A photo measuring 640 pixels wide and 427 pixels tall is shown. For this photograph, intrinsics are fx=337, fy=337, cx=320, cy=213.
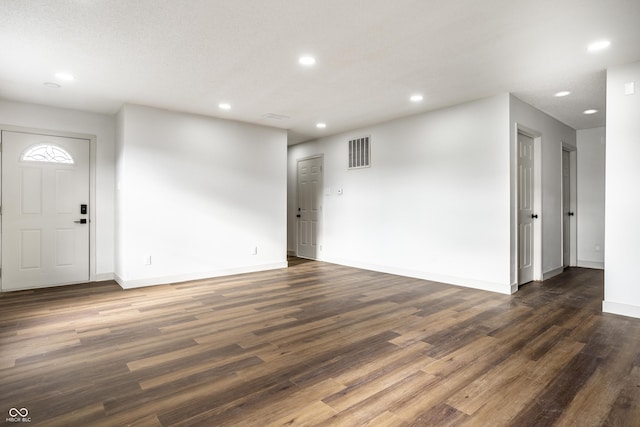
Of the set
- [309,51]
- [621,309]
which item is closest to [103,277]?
[309,51]

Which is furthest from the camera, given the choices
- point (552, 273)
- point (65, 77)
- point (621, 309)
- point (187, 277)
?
point (552, 273)

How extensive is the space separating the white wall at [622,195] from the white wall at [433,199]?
3.47 ft

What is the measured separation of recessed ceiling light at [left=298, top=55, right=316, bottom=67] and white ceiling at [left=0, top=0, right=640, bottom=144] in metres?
0.09

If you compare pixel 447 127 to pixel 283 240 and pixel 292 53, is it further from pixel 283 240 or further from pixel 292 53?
pixel 283 240

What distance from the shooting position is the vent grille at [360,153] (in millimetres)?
6363

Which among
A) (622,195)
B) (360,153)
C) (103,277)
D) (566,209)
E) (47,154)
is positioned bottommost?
(103,277)

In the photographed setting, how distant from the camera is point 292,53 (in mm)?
3316

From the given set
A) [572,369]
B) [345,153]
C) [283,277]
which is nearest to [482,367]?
[572,369]

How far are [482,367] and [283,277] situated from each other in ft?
12.0

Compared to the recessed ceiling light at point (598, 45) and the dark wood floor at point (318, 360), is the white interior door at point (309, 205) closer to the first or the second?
the dark wood floor at point (318, 360)

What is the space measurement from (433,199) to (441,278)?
48.6 inches

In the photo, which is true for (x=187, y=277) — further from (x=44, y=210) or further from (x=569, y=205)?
(x=569, y=205)

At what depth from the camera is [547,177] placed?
214 inches

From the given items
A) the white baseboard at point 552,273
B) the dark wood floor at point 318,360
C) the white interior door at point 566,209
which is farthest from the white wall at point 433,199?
the white interior door at point 566,209
